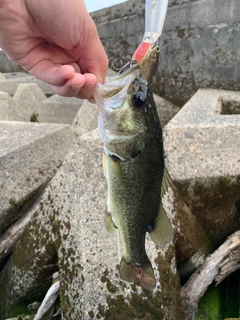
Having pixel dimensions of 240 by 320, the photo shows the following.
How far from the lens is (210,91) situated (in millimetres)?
5402

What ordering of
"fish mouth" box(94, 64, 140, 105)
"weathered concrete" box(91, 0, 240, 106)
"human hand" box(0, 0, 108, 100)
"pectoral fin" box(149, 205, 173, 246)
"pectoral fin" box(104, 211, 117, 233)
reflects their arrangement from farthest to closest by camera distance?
"weathered concrete" box(91, 0, 240, 106), "pectoral fin" box(104, 211, 117, 233), "pectoral fin" box(149, 205, 173, 246), "human hand" box(0, 0, 108, 100), "fish mouth" box(94, 64, 140, 105)

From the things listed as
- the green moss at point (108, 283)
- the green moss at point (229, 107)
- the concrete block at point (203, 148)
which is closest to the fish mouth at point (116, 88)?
the green moss at point (108, 283)

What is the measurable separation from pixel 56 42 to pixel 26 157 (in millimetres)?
1767

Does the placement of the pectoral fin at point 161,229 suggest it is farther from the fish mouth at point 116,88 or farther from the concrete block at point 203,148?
the concrete block at point 203,148

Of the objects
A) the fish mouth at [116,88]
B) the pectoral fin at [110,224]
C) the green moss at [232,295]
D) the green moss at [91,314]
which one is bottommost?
the green moss at [232,295]

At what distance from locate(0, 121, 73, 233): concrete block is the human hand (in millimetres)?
1487

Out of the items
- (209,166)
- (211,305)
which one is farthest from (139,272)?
(211,305)

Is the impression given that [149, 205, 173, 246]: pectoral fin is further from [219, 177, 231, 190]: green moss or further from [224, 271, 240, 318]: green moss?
[224, 271, 240, 318]: green moss

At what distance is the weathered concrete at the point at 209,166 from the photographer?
10.5 feet

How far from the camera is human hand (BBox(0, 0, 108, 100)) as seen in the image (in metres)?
1.81

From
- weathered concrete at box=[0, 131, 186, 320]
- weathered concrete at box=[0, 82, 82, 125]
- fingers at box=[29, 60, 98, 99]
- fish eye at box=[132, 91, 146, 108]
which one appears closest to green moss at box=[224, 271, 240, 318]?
weathered concrete at box=[0, 131, 186, 320]

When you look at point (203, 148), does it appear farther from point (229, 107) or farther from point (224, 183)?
point (229, 107)

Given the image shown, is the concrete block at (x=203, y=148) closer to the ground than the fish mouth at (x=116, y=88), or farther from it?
closer to the ground

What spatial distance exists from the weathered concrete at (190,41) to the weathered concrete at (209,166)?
2.21 m
